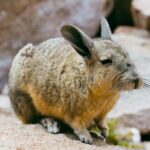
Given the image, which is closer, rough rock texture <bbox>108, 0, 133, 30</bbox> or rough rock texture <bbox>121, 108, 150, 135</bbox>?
rough rock texture <bbox>121, 108, 150, 135</bbox>

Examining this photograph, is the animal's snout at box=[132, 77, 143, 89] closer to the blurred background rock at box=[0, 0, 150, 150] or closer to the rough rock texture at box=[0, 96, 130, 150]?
the rough rock texture at box=[0, 96, 130, 150]

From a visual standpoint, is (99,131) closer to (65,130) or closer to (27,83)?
(65,130)

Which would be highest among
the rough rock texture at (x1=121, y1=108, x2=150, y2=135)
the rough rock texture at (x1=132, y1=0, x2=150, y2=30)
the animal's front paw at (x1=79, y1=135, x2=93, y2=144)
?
the animal's front paw at (x1=79, y1=135, x2=93, y2=144)

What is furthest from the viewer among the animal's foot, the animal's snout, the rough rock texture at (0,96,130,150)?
the animal's foot

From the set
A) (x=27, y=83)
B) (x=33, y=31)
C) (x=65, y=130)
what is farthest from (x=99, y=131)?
(x=33, y=31)

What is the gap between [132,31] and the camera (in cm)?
1105

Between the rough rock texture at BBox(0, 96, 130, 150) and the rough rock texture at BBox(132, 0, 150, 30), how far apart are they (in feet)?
18.9

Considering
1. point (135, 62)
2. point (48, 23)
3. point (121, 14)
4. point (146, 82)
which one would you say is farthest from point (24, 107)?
A: point (121, 14)

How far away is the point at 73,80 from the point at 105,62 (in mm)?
367

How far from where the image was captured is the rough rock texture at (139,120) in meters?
7.59

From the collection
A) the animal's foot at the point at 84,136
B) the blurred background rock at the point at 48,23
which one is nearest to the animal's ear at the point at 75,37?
the animal's foot at the point at 84,136

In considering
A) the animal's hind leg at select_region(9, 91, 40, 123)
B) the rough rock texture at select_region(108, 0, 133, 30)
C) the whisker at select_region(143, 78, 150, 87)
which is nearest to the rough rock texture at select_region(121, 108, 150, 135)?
the animal's hind leg at select_region(9, 91, 40, 123)

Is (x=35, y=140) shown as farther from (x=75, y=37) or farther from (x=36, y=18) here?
(x=36, y=18)

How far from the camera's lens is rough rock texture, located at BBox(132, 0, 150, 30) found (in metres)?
10.5
